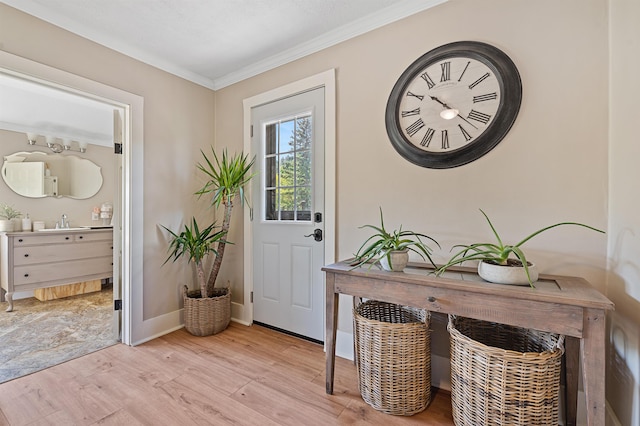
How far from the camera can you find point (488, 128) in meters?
1.59

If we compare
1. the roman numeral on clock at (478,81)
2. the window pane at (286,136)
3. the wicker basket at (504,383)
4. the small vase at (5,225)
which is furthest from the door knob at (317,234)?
the small vase at (5,225)

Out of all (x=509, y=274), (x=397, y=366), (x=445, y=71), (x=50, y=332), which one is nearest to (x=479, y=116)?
(x=445, y=71)

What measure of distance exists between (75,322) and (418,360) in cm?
322

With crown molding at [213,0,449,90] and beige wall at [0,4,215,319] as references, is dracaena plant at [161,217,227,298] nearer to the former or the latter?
beige wall at [0,4,215,319]

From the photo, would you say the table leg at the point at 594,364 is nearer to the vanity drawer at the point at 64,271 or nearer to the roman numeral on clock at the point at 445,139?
the roman numeral on clock at the point at 445,139

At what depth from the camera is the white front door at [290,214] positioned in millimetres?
2279

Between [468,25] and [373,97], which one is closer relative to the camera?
[468,25]

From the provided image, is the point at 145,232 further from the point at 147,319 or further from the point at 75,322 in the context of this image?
the point at 75,322

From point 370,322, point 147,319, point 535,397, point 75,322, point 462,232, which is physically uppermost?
point 462,232

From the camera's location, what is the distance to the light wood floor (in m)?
1.47

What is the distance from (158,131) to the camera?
2486 mm

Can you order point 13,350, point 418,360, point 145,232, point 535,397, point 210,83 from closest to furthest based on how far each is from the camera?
point 535,397 < point 418,360 < point 13,350 < point 145,232 < point 210,83

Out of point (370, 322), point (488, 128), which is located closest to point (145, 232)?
point (370, 322)

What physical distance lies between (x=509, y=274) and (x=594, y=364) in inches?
15.5
